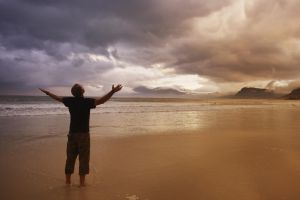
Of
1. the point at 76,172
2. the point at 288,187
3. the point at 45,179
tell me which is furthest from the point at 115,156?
the point at 288,187

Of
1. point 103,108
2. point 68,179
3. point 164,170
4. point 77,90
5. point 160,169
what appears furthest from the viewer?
point 103,108

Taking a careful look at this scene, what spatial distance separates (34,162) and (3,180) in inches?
69.7

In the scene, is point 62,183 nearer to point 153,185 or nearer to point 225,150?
point 153,185

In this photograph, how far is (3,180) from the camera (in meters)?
A: 7.03

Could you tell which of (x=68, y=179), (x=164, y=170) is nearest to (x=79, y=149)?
(x=68, y=179)

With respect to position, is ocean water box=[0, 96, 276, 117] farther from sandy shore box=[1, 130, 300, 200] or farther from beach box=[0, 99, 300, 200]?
sandy shore box=[1, 130, 300, 200]

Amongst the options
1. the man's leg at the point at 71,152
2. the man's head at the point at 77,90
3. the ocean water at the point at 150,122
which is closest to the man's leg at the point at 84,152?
the man's leg at the point at 71,152

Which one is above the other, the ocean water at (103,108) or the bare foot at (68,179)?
the ocean water at (103,108)

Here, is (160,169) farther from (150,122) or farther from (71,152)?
(150,122)

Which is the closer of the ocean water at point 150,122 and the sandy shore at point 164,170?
the sandy shore at point 164,170

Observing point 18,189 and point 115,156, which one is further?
point 115,156

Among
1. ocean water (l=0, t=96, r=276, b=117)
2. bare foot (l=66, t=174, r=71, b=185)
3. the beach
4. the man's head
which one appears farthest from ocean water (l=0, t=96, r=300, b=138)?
the man's head

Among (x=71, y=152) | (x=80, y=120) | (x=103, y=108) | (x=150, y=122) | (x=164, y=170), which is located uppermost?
(x=80, y=120)

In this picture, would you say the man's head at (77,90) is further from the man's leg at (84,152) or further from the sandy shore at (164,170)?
the sandy shore at (164,170)
